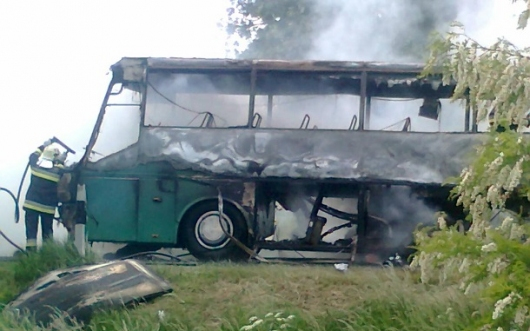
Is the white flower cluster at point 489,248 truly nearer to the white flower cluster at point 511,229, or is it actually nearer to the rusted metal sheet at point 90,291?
the white flower cluster at point 511,229

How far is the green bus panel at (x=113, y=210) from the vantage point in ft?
31.6

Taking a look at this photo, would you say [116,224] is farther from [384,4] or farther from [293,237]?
[384,4]

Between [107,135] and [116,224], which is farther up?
[107,135]

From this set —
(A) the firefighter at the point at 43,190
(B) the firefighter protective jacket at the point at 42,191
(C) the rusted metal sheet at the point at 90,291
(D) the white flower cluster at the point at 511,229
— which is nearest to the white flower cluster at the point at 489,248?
(D) the white flower cluster at the point at 511,229

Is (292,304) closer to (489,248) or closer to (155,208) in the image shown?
(489,248)

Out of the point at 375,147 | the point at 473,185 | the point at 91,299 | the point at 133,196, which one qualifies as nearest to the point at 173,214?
the point at 133,196

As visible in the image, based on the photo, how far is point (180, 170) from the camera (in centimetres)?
952

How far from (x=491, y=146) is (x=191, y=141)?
19.8 ft

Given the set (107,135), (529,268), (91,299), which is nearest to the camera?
(529,268)

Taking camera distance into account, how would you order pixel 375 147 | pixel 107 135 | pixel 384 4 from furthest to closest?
→ pixel 384 4
pixel 107 135
pixel 375 147

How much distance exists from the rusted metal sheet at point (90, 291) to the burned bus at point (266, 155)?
2.50 metres

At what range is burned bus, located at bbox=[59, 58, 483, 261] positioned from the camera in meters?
9.32

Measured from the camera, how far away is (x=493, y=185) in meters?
3.80

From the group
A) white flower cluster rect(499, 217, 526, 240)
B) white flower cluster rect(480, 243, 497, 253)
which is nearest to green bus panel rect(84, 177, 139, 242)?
white flower cluster rect(499, 217, 526, 240)
